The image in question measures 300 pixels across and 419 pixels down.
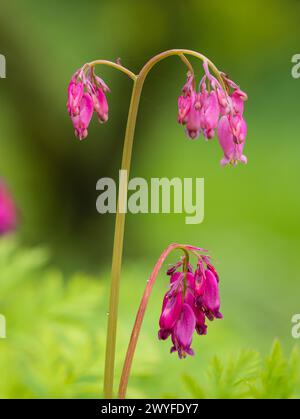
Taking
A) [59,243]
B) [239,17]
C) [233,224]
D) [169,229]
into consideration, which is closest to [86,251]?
[59,243]

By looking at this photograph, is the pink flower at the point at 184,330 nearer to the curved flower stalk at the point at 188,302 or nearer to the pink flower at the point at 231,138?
the curved flower stalk at the point at 188,302

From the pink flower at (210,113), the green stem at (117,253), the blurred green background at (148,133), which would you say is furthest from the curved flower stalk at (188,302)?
the blurred green background at (148,133)

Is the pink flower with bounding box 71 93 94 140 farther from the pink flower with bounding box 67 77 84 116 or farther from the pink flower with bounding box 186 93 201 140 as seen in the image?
the pink flower with bounding box 186 93 201 140

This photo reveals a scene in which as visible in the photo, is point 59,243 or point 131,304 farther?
point 59,243

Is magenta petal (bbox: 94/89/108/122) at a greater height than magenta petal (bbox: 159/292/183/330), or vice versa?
magenta petal (bbox: 94/89/108/122)

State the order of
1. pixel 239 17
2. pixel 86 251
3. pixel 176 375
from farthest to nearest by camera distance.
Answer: pixel 239 17 < pixel 86 251 < pixel 176 375

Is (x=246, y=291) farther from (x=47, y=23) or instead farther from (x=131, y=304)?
(x=47, y=23)

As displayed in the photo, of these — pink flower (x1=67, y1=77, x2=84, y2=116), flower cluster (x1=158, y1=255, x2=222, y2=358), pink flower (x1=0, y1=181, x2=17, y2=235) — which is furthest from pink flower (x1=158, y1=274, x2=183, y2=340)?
pink flower (x1=0, y1=181, x2=17, y2=235)
